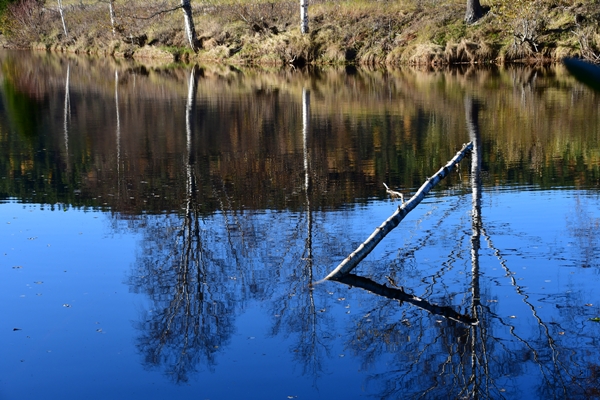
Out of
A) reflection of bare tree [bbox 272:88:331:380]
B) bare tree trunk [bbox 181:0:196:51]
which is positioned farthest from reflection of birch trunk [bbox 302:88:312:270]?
bare tree trunk [bbox 181:0:196:51]

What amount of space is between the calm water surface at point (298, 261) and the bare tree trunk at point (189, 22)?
22.1 meters

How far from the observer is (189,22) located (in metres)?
41.3

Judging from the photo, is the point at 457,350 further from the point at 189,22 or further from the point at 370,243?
the point at 189,22

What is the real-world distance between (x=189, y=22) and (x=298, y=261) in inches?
1345

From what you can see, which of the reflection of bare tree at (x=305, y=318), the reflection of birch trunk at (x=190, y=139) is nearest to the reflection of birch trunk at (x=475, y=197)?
the reflection of bare tree at (x=305, y=318)

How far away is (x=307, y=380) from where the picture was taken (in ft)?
20.9

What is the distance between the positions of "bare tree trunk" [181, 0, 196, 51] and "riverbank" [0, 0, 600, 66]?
0.59 meters

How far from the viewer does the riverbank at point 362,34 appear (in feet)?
110

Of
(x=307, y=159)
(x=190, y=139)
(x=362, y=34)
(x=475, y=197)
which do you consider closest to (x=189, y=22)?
(x=362, y=34)

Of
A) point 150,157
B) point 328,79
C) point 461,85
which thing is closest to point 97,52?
point 328,79

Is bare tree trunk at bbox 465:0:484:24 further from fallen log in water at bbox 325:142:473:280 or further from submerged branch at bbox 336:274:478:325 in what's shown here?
submerged branch at bbox 336:274:478:325

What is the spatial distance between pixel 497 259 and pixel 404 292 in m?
1.49

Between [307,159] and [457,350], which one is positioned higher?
[307,159]

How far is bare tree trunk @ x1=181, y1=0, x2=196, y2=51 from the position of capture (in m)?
40.4
